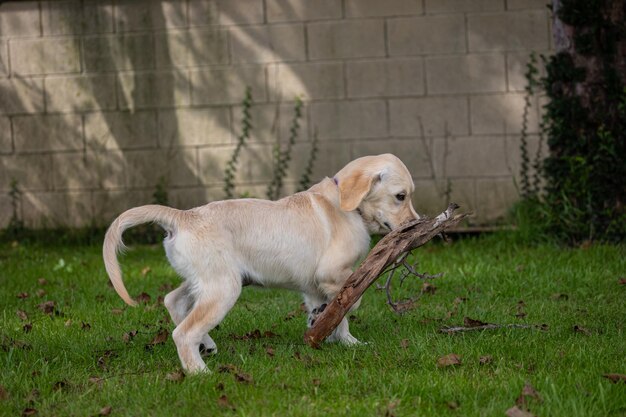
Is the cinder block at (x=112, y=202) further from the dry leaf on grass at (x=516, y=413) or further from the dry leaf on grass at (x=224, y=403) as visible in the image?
the dry leaf on grass at (x=516, y=413)

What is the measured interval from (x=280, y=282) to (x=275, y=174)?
17.5 feet

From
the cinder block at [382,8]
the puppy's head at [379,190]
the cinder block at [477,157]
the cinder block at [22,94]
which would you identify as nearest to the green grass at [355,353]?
the puppy's head at [379,190]

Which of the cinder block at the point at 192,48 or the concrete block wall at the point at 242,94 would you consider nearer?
the concrete block wall at the point at 242,94

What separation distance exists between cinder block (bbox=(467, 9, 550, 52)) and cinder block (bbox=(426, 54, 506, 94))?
15cm

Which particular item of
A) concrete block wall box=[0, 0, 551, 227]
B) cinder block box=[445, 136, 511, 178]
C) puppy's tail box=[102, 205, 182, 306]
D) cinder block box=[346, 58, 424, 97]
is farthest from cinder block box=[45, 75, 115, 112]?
puppy's tail box=[102, 205, 182, 306]

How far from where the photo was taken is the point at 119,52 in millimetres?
11055

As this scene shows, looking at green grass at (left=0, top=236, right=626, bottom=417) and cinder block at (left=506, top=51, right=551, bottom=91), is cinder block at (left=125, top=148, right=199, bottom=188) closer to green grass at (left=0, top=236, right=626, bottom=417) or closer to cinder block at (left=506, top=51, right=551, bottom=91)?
green grass at (left=0, top=236, right=626, bottom=417)

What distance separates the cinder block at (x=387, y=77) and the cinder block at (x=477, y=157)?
0.74 metres

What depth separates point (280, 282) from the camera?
5.65 meters

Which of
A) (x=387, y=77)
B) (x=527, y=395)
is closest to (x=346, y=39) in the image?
(x=387, y=77)

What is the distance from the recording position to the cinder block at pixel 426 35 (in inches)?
415

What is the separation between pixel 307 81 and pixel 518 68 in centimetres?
233

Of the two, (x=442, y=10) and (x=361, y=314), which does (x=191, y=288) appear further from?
(x=442, y=10)

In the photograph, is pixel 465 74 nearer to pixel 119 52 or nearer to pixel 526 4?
pixel 526 4
